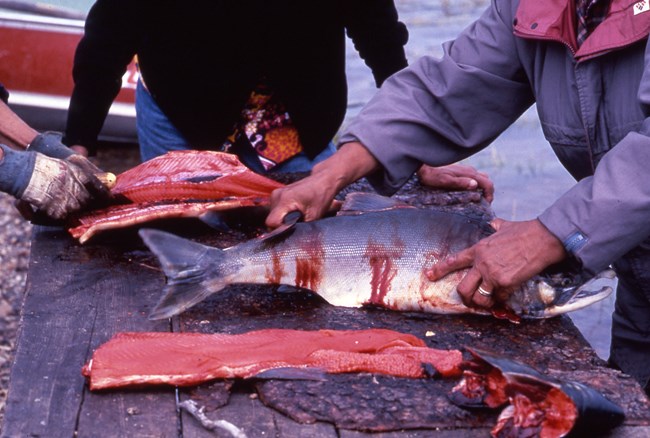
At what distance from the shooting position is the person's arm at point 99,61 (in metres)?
4.92

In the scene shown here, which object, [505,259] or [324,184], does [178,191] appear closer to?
[324,184]

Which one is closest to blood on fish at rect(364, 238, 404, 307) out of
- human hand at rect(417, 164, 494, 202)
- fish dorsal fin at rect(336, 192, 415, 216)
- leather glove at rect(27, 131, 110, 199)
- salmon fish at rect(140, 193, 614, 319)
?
salmon fish at rect(140, 193, 614, 319)

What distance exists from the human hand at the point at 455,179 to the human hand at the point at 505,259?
124 centimetres

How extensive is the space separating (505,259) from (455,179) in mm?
1447

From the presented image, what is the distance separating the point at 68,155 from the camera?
454cm

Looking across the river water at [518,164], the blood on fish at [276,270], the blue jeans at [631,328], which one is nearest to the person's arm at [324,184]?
the blood on fish at [276,270]

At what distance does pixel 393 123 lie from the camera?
4.10 m

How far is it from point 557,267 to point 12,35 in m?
6.42

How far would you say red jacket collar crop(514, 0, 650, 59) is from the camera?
338cm

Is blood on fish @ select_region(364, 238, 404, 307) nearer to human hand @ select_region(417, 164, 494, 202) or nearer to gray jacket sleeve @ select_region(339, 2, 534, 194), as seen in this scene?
gray jacket sleeve @ select_region(339, 2, 534, 194)

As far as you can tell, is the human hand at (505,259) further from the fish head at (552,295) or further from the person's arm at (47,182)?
the person's arm at (47,182)

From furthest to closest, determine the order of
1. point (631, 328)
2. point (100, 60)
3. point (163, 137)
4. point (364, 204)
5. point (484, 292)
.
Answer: point (163, 137), point (100, 60), point (631, 328), point (364, 204), point (484, 292)

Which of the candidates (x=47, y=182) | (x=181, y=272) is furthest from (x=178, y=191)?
(x=181, y=272)

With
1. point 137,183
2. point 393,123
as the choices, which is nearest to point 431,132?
point 393,123
